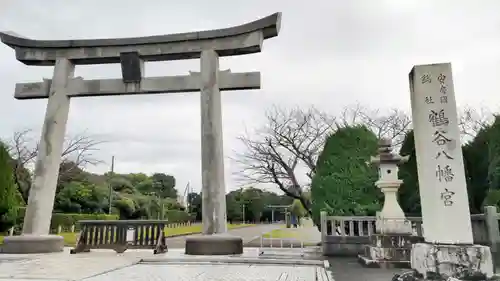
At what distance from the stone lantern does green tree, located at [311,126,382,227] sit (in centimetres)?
314

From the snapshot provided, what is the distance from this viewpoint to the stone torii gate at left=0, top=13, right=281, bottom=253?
1071cm

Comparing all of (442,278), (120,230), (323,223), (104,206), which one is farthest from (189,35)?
(104,206)

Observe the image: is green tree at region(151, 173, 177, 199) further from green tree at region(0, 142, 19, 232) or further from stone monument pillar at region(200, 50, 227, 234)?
stone monument pillar at region(200, 50, 227, 234)

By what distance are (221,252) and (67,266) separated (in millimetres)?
3893

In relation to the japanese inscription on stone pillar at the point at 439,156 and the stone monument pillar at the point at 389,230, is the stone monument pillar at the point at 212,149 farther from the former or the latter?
the japanese inscription on stone pillar at the point at 439,156

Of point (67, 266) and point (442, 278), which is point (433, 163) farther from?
point (67, 266)

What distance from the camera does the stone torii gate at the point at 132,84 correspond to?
35.1 feet

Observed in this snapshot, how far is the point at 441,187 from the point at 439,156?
0.45 meters

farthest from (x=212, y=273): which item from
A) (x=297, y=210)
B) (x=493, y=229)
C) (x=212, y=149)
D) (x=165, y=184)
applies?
(x=165, y=184)

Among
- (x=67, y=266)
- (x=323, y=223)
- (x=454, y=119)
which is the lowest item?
(x=67, y=266)

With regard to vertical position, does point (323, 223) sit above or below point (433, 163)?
below

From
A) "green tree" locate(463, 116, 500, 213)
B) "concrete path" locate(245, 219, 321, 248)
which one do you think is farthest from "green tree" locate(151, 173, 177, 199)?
"green tree" locate(463, 116, 500, 213)

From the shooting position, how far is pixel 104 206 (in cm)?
3306

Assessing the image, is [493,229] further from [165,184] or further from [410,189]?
[165,184]
